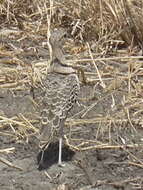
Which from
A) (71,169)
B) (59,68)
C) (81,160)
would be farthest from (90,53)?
(71,169)

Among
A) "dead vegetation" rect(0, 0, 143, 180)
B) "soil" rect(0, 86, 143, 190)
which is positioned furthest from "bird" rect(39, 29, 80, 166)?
"dead vegetation" rect(0, 0, 143, 180)

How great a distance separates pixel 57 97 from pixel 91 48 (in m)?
2.45

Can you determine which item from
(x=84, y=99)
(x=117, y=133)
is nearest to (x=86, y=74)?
(x=84, y=99)

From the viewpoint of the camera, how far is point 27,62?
6773 mm

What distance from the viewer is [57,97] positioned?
185 inches

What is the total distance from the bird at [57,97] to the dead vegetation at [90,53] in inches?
21.8

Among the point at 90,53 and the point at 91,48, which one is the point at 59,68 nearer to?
the point at 90,53

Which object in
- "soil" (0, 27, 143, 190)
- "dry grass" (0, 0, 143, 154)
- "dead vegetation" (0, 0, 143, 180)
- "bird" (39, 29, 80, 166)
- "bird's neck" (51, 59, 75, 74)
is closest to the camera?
"bird" (39, 29, 80, 166)

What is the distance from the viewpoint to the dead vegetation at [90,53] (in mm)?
5480

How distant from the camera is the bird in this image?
4547 millimetres

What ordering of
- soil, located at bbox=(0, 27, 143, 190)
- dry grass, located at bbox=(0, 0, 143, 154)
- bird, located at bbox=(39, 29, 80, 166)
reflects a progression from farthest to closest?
dry grass, located at bbox=(0, 0, 143, 154) < soil, located at bbox=(0, 27, 143, 190) < bird, located at bbox=(39, 29, 80, 166)

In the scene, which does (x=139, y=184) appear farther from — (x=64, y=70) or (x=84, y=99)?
(x=84, y=99)

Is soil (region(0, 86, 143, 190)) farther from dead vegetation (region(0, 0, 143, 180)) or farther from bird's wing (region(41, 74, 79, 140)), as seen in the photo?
bird's wing (region(41, 74, 79, 140))

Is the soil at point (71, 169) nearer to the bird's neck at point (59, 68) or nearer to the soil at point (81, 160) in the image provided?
the soil at point (81, 160)
